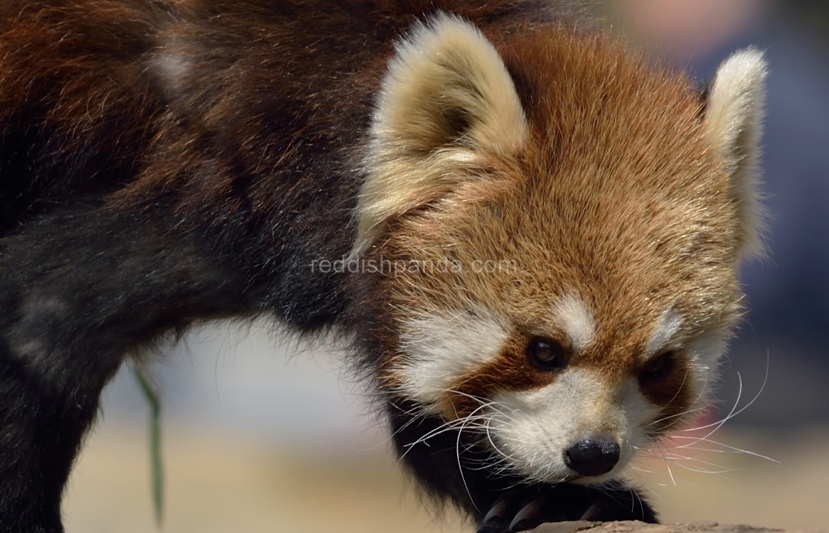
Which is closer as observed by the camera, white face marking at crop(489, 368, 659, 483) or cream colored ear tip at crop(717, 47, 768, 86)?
white face marking at crop(489, 368, 659, 483)

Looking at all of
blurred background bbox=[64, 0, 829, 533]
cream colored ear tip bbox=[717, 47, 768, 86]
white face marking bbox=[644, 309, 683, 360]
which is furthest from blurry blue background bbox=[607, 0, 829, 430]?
white face marking bbox=[644, 309, 683, 360]

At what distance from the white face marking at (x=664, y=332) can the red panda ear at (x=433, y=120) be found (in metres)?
0.53

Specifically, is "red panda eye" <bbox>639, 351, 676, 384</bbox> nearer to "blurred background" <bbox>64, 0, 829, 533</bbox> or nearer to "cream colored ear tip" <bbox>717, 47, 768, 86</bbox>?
"cream colored ear tip" <bbox>717, 47, 768, 86</bbox>

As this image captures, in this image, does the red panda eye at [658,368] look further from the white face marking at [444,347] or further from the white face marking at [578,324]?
the white face marking at [444,347]

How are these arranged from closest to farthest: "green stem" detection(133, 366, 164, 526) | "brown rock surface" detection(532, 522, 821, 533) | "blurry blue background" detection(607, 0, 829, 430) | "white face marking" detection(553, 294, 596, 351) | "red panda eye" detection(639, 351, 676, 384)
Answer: "brown rock surface" detection(532, 522, 821, 533), "white face marking" detection(553, 294, 596, 351), "red panda eye" detection(639, 351, 676, 384), "green stem" detection(133, 366, 164, 526), "blurry blue background" detection(607, 0, 829, 430)

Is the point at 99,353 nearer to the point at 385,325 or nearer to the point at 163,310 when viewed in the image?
the point at 163,310

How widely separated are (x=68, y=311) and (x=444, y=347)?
0.96 meters

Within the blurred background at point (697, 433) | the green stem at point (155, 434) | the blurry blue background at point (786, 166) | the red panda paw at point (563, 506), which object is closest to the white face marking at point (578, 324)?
the red panda paw at point (563, 506)

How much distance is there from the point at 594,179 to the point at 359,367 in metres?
0.81

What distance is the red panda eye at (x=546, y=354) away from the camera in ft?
6.67

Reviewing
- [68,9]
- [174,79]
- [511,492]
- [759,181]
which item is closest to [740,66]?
[759,181]

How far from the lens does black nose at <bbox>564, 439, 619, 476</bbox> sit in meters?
2.00

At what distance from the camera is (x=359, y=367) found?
7.93 feet

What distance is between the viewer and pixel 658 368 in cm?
215
